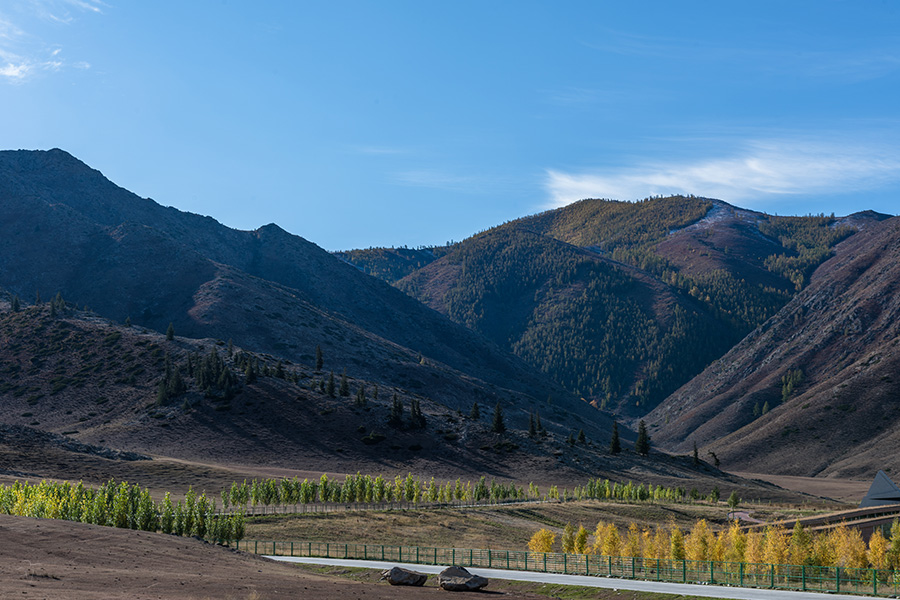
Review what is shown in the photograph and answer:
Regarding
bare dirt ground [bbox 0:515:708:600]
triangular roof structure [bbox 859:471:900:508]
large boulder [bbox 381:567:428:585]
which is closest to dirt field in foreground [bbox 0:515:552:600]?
bare dirt ground [bbox 0:515:708:600]

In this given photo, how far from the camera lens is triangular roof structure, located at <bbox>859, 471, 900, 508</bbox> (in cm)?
10950

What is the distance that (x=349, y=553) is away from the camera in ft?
206

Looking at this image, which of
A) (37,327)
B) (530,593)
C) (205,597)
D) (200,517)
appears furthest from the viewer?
(37,327)

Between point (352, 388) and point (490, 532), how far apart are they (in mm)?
101990

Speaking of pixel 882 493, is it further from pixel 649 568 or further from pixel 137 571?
pixel 137 571

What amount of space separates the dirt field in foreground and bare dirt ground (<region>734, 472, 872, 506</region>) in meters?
135

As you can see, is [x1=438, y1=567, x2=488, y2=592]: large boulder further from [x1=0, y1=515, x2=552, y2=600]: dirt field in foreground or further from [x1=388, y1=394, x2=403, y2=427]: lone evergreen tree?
[x1=388, y1=394, x2=403, y2=427]: lone evergreen tree

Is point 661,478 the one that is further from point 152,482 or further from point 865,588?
point 865,588

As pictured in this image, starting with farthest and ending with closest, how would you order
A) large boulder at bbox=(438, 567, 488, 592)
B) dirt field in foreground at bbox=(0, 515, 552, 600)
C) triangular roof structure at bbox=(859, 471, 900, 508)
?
triangular roof structure at bbox=(859, 471, 900, 508)
large boulder at bbox=(438, 567, 488, 592)
dirt field in foreground at bbox=(0, 515, 552, 600)

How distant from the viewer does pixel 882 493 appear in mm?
110812

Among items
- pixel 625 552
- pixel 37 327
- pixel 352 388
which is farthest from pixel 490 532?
pixel 37 327

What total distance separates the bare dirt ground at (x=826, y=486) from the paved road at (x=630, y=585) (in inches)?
4788

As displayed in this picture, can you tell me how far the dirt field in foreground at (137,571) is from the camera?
111 feet

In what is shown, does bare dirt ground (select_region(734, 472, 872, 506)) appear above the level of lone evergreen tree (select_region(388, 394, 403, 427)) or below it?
below
